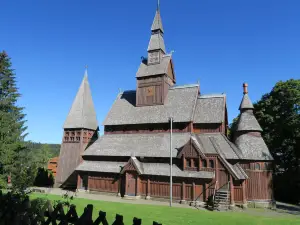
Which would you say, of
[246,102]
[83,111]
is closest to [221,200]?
[246,102]

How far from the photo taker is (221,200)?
77.7 feet

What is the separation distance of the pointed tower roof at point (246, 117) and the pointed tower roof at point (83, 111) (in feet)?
72.7

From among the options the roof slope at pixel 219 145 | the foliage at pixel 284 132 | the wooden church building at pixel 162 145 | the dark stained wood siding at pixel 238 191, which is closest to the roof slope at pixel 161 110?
the wooden church building at pixel 162 145

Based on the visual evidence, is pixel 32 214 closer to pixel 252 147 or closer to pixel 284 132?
pixel 252 147

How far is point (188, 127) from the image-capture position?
3003 centimetres

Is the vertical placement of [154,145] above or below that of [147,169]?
above

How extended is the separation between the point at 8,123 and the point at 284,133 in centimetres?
4035

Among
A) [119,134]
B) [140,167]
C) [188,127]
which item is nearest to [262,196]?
[188,127]

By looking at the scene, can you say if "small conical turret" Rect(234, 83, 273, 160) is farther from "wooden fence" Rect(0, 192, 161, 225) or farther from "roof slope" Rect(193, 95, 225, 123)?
"wooden fence" Rect(0, 192, 161, 225)

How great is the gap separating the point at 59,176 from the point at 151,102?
57.3 ft

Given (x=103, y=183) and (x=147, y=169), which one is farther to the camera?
(x=103, y=183)

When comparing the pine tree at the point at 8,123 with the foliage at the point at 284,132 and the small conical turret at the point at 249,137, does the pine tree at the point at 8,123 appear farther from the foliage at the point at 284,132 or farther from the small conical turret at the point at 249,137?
the foliage at the point at 284,132

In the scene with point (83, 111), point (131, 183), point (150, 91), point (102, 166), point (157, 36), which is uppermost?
point (157, 36)

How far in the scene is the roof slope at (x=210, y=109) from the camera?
29.9 metres
